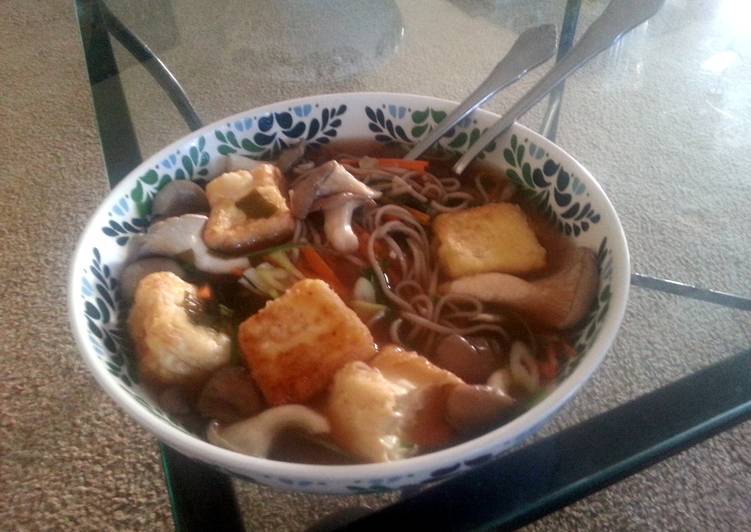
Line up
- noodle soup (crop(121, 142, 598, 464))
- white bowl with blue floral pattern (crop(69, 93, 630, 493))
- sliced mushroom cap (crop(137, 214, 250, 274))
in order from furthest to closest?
sliced mushroom cap (crop(137, 214, 250, 274)) → noodle soup (crop(121, 142, 598, 464)) → white bowl with blue floral pattern (crop(69, 93, 630, 493))

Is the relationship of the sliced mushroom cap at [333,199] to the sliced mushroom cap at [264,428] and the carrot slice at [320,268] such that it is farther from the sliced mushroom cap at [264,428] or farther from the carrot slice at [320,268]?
the sliced mushroom cap at [264,428]

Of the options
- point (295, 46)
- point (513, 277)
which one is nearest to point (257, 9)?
point (295, 46)

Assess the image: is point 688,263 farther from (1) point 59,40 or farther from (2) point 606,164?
(1) point 59,40

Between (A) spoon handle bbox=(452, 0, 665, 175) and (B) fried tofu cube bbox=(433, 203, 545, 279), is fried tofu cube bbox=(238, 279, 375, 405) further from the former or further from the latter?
(A) spoon handle bbox=(452, 0, 665, 175)

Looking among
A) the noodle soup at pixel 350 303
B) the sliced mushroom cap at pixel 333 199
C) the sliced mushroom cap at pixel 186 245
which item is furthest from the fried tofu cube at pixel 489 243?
the sliced mushroom cap at pixel 186 245

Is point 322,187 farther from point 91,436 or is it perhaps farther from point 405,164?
point 91,436

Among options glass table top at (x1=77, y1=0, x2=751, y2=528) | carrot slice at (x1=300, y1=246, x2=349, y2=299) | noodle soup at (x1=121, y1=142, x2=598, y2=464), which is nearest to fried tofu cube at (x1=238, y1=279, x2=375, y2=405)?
noodle soup at (x1=121, y1=142, x2=598, y2=464)
